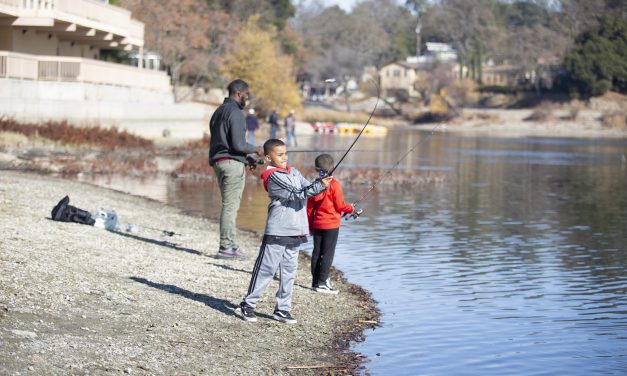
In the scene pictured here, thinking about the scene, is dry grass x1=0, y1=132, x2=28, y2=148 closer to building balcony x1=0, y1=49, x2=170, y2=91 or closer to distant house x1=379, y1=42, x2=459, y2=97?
building balcony x1=0, y1=49, x2=170, y2=91

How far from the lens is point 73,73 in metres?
40.4

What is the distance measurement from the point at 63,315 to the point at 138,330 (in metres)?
0.66

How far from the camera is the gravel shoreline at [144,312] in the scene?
835cm

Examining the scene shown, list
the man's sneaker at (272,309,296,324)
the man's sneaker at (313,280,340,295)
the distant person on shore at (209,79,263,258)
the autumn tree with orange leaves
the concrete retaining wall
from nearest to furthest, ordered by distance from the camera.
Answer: the man's sneaker at (272,309,296,324) < the man's sneaker at (313,280,340,295) < the distant person on shore at (209,79,263,258) < the concrete retaining wall < the autumn tree with orange leaves

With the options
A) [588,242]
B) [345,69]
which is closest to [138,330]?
[588,242]

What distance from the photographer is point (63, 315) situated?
9.27 metres

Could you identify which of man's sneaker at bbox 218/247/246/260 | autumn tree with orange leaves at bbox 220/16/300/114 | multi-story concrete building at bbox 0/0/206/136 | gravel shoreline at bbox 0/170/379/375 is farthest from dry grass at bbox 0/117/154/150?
autumn tree with orange leaves at bbox 220/16/300/114

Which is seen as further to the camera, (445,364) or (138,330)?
→ (445,364)

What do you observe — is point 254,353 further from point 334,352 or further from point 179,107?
point 179,107

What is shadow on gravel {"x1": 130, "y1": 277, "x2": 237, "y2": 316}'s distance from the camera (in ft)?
35.3

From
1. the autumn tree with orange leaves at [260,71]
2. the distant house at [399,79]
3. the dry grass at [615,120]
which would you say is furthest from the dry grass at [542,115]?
the autumn tree with orange leaves at [260,71]

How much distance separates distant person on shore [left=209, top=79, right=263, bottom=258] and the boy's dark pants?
134cm

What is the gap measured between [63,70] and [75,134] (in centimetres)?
436

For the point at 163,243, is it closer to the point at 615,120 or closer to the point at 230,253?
the point at 230,253
